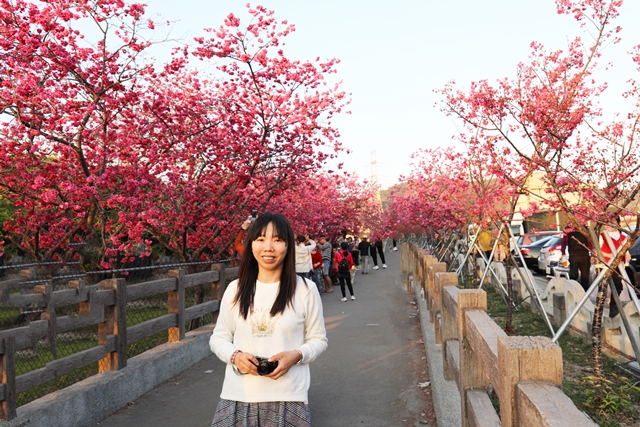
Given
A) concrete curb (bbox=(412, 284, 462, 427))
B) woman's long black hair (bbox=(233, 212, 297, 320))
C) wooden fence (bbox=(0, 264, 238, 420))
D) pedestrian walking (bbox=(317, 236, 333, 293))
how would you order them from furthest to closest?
pedestrian walking (bbox=(317, 236, 333, 293)), concrete curb (bbox=(412, 284, 462, 427)), wooden fence (bbox=(0, 264, 238, 420)), woman's long black hair (bbox=(233, 212, 297, 320))

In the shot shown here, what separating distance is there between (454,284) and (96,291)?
3721 millimetres

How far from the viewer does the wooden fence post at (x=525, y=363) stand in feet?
8.02

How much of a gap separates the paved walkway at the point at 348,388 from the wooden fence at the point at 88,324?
0.66 meters

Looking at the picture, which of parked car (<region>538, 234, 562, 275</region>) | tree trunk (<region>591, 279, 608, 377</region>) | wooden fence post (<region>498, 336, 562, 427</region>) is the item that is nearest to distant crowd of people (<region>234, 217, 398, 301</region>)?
tree trunk (<region>591, 279, 608, 377</region>)

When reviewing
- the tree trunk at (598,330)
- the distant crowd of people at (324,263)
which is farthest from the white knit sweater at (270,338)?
the distant crowd of people at (324,263)

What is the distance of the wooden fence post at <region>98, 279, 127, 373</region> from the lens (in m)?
6.79

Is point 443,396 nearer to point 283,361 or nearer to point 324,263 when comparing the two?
point 283,361

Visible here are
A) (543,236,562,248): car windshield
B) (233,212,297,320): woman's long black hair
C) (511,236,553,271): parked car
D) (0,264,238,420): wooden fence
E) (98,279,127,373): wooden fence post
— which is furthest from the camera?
(511,236,553,271): parked car

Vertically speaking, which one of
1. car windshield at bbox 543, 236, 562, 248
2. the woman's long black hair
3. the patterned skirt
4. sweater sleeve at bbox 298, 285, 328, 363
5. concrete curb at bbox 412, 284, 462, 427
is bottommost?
concrete curb at bbox 412, 284, 462, 427

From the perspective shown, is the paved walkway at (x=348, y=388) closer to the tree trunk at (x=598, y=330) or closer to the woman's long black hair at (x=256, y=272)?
the tree trunk at (x=598, y=330)

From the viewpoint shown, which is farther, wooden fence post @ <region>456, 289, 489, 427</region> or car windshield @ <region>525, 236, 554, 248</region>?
car windshield @ <region>525, 236, 554, 248</region>

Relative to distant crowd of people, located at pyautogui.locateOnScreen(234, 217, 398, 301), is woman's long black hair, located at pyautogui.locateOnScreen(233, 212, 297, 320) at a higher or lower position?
higher

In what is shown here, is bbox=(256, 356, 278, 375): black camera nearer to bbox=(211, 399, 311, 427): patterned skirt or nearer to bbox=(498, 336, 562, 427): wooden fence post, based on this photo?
bbox=(211, 399, 311, 427): patterned skirt

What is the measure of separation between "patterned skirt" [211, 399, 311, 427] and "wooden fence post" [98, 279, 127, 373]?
4.15 meters
